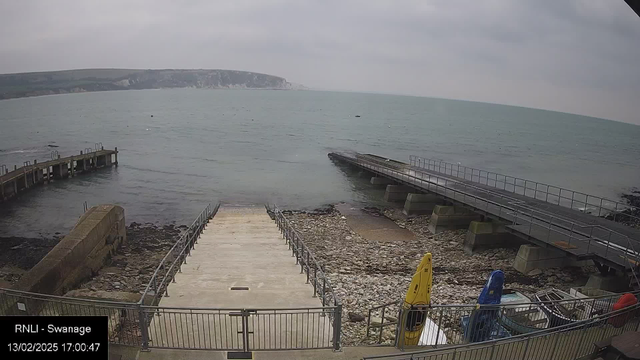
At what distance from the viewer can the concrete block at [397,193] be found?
3459 centimetres

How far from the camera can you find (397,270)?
62.7 feet

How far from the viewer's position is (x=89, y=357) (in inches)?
238

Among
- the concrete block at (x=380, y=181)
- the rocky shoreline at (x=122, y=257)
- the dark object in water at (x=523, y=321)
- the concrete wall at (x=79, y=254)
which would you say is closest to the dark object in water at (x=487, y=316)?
the dark object in water at (x=523, y=321)

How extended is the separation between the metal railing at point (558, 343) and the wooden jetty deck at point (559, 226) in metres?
7.18

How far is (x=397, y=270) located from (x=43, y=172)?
136 ft

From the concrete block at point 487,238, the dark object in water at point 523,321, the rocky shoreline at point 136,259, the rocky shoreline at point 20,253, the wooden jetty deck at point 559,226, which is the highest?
the wooden jetty deck at point 559,226

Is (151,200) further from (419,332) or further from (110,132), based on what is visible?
(110,132)

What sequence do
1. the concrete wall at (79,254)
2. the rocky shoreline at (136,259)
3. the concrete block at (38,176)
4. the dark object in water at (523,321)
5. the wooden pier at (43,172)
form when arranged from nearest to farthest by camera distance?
the dark object in water at (523,321)
the concrete wall at (79,254)
the rocky shoreline at (136,259)
the wooden pier at (43,172)
the concrete block at (38,176)

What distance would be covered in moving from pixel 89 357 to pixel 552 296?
13752mm

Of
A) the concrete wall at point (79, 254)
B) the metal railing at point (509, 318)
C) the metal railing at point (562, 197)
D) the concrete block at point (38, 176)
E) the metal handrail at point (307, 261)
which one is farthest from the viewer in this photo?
the concrete block at point (38, 176)

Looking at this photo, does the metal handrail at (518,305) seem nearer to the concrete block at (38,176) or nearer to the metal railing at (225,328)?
the metal railing at (225,328)

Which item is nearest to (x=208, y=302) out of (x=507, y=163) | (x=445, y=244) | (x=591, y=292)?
(x=591, y=292)

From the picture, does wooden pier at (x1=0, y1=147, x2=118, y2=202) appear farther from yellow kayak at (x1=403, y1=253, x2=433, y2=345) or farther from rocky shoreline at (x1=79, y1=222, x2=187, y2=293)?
yellow kayak at (x1=403, y1=253, x2=433, y2=345)
